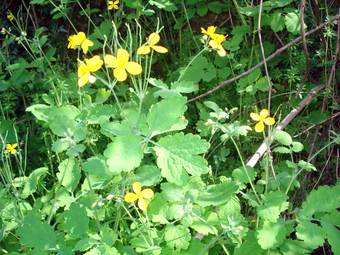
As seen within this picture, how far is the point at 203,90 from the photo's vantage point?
2.56m

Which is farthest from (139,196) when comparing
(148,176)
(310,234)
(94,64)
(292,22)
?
(292,22)

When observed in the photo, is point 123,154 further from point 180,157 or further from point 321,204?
point 321,204

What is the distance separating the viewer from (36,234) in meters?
1.61

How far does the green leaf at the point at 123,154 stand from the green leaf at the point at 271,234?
47 centimetres

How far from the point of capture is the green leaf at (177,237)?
1.58 meters

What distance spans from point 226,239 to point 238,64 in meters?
0.95

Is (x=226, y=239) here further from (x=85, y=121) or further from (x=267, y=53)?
(x=267, y=53)

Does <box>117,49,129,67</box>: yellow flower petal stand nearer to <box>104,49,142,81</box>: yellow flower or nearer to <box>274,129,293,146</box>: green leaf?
<box>104,49,142,81</box>: yellow flower

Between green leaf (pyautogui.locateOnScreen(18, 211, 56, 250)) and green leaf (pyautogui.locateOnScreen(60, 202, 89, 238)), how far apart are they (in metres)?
0.07

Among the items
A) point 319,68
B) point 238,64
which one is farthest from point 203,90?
point 319,68

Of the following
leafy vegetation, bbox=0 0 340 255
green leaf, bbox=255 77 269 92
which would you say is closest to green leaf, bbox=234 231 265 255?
leafy vegetation, bbox=0 0 340 255

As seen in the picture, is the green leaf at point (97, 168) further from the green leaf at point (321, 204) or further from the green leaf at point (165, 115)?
the green leaf at point (321, 204)

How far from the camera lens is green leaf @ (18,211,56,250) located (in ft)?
5.23

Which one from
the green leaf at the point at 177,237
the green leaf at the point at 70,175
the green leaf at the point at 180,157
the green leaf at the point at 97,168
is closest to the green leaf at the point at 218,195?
the green leaf at the point at 177,237
